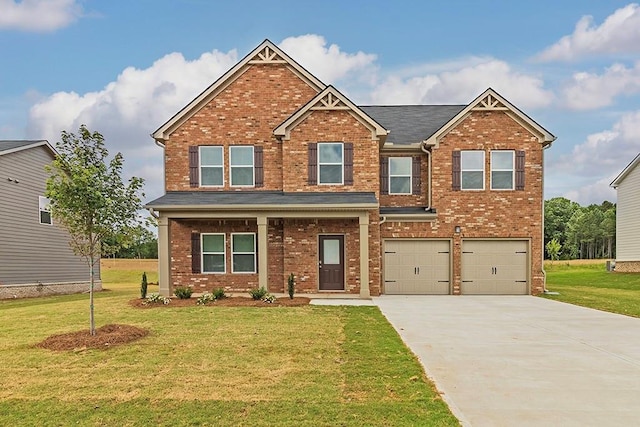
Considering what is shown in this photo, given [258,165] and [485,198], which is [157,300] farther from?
[485,198]

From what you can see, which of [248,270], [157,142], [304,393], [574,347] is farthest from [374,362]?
[157,142]

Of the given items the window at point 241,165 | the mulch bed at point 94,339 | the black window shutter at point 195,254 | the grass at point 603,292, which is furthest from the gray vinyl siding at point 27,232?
the grass at point 603,292

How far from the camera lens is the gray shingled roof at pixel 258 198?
16.1m

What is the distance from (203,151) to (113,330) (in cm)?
963

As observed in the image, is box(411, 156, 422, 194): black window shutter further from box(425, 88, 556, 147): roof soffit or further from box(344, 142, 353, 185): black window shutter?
box(344, 142, 353, 185): black window shutter

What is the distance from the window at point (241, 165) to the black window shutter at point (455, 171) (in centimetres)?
770

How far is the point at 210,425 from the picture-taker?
479 centimetres

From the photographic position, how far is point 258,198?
55.0ft

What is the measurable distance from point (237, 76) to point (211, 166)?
368 cm

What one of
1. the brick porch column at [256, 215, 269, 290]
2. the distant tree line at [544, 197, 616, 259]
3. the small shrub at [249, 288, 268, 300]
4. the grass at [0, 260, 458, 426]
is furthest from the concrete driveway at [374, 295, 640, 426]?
the distant tree line at [544, 197, 616, 259]

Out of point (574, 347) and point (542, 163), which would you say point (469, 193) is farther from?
point (574, 347)

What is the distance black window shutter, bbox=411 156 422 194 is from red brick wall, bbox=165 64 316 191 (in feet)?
16.1

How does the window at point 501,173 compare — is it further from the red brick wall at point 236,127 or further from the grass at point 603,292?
the red brick wall at point 236,127

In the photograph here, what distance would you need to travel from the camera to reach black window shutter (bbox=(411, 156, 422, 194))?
18.3 metres
